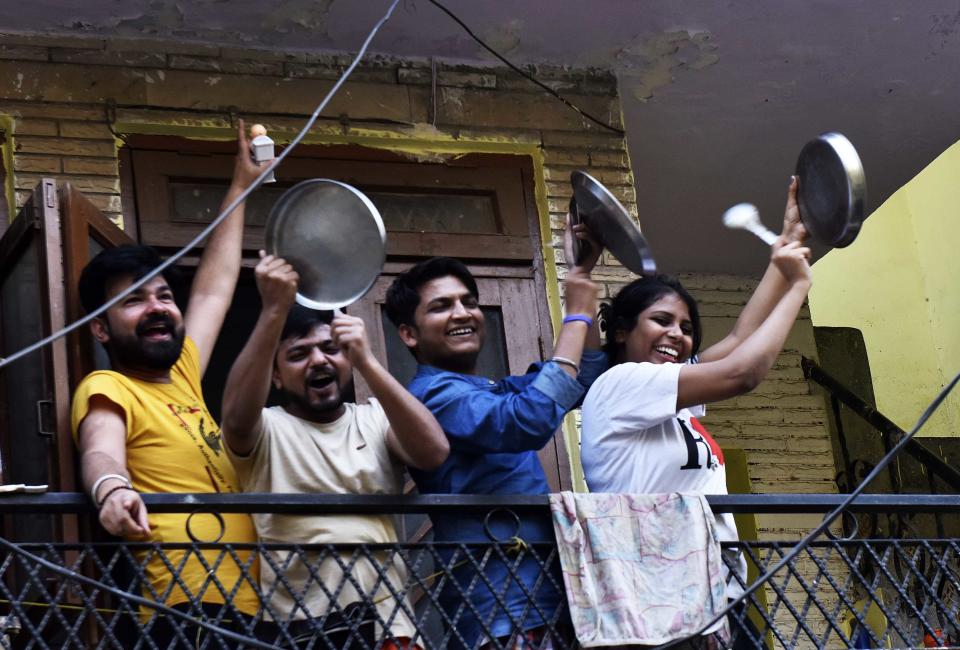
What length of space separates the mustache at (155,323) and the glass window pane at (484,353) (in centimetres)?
138

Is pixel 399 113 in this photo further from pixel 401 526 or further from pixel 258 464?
pixel 258 464

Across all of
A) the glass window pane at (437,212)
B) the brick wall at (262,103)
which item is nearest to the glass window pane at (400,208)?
the glass window pane at (437,212)

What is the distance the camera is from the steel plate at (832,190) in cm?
472

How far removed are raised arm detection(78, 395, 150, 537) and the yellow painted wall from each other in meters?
6.90

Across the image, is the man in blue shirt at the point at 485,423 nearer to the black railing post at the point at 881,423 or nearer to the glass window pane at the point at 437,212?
the glass window pane at the point at 437,212

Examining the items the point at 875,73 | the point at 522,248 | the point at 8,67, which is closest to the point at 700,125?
the point at 875,73

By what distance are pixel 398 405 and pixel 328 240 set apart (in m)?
0.56

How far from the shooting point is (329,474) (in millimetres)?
4316

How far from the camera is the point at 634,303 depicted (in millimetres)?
4820

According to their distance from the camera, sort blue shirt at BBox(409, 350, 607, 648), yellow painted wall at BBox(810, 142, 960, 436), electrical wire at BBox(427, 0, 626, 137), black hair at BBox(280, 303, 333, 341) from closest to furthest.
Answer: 1. blue shirt at BBox(409, 350, 607, 648)
2. black hair at BBox(280, 303, 333, 341)
3. electrical wire at BBox(427, 0, 626, 137)
4. yellow painted wall at BBox(810, 142, 960, 436)

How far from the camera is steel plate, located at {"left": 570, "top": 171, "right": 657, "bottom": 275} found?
14.5 feet

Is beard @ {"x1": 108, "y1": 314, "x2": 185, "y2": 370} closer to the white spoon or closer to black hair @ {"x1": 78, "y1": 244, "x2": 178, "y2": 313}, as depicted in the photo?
black hair @ {"x1": 78, "y1": 244, "x2": 178, "y2": 313}

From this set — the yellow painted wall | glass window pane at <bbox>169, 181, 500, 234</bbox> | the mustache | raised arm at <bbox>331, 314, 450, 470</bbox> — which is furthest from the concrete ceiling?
the yellow painted wall

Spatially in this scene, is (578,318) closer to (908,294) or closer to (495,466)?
(495,466)
